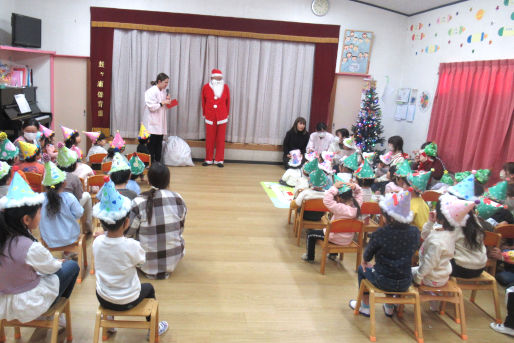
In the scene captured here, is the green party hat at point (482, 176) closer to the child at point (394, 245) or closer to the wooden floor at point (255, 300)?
the wooden floor at point (255, 300)

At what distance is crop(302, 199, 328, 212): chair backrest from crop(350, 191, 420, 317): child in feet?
3.70

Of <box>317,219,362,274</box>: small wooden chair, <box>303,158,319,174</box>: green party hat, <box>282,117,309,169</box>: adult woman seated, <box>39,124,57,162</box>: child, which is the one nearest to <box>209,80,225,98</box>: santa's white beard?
<box>282,117,309,169</box>: adult woman seated

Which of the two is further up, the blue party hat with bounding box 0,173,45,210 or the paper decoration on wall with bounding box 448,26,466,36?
the paper decoration on wall with bounding box 448,26,466,36

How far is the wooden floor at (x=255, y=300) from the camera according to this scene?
8.31ft

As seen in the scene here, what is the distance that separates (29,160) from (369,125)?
17.3ft

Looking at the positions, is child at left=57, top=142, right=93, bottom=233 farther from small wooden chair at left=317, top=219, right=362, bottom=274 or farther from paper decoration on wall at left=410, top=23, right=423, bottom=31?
paper decoration on wall at left=410, top=23, right=423, bottom=31

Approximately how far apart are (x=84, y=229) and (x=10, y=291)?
1.59m

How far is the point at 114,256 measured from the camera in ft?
6.70

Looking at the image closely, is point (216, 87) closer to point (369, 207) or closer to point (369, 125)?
point (369, 125)

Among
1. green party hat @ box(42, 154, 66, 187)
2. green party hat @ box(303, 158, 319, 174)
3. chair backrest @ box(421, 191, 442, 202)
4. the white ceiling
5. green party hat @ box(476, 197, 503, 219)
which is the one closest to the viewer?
green party hat @ box(42, 154, 66, 187)

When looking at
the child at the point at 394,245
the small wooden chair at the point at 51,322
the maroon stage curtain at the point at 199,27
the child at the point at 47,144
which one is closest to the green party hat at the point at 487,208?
the child at the point at 394,245

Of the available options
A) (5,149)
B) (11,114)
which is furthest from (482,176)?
(11,114)

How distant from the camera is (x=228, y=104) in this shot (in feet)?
22.9

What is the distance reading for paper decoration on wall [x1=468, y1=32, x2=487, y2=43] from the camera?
502 centimetres
